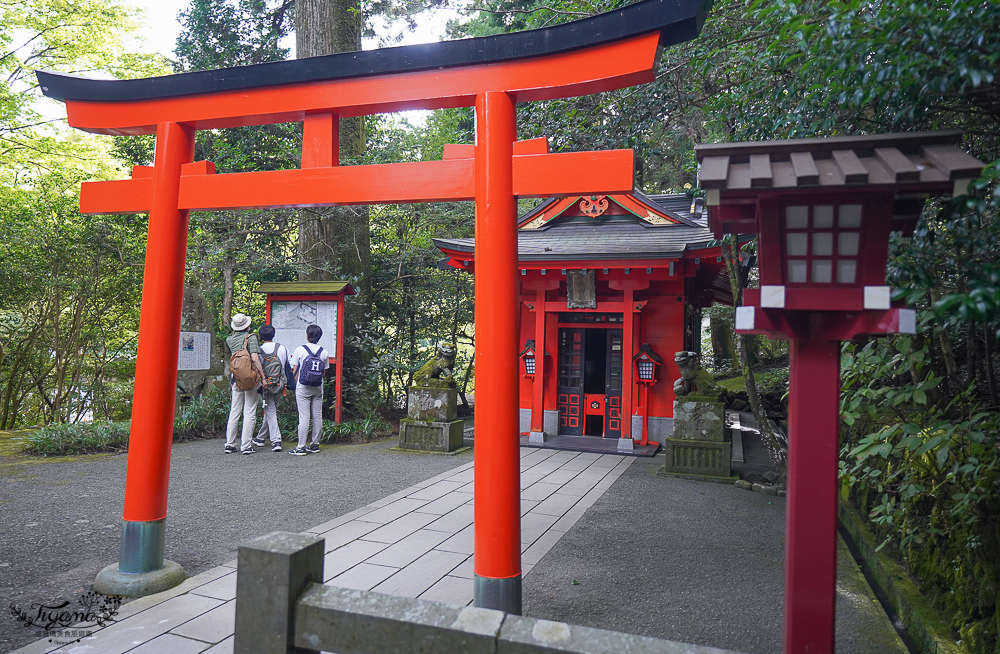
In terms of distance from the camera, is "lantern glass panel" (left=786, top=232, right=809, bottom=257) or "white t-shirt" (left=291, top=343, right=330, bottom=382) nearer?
"lantern glass panel" (left=786, top=232, right=809, bottom=257)

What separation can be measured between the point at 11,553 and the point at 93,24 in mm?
14082

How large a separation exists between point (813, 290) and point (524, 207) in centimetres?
1474

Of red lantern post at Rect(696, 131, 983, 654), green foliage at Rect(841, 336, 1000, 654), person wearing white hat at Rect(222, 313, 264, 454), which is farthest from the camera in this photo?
person wearing white hat at Rect(222, 313, 264, 454)

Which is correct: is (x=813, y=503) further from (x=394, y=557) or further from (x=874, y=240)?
(x=394, y=557)

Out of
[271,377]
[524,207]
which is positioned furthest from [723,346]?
[271,377]

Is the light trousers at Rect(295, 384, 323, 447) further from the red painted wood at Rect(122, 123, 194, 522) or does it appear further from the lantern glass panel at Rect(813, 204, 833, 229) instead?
the lantern glass panel at Rect(813, 204, 833, 229)

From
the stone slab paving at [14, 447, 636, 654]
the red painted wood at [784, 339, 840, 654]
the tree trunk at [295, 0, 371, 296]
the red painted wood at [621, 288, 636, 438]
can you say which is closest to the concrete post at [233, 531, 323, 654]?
the stone slab paving at [14, 447, 636, 654]

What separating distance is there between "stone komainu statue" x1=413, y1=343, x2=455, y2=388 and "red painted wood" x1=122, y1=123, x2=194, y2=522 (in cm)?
530

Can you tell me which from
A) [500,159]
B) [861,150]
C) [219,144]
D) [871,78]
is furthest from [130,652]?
[219,144]

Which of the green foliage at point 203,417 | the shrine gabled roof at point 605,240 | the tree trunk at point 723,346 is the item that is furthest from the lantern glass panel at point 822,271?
the tree trunk at point 723,346

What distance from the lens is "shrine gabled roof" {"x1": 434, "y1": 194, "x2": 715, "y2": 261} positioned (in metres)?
8.84

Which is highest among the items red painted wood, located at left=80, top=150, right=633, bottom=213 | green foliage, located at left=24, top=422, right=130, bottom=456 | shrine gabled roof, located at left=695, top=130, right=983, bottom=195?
red painted wood, located at left=80, top=150, right=633, bottom=213

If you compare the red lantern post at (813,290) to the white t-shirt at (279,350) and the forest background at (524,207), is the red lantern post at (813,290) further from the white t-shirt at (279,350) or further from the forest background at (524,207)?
the white t-shirt at (279,350)

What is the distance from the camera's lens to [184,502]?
228 inches
